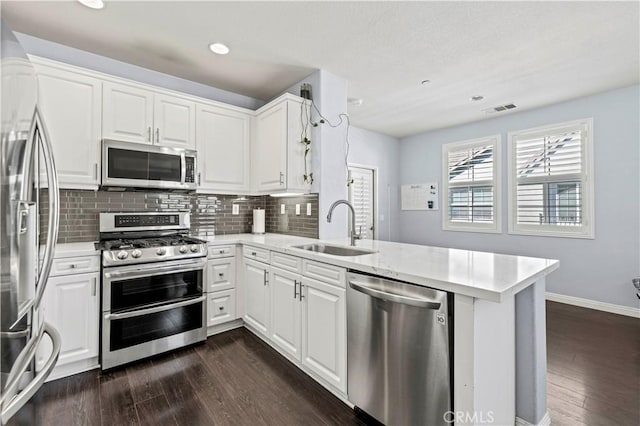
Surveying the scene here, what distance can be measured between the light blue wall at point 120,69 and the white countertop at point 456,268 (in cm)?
243

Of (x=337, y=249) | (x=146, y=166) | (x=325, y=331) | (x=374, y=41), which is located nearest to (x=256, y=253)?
(x=337, y=249)

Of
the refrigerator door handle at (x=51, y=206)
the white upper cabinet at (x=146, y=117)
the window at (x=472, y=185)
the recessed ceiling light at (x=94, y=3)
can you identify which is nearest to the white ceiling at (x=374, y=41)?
the recessed ceiling light at (x=94, y=3)

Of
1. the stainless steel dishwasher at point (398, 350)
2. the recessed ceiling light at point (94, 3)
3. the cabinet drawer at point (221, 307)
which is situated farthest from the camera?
the cabinet drawer at point (221, 307)

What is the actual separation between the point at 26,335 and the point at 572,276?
505 cm

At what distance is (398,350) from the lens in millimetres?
1496

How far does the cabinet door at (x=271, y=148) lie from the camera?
3.02 metres

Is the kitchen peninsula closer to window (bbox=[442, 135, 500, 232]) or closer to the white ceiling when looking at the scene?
the white ceiling

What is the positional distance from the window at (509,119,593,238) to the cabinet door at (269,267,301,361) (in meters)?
3.63

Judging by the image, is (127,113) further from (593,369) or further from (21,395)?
(593,369)

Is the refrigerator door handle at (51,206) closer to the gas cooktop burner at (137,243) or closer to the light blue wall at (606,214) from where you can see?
the gas cooktop burner at (137,243)

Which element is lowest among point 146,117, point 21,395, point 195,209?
point 21,395

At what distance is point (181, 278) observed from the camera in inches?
103

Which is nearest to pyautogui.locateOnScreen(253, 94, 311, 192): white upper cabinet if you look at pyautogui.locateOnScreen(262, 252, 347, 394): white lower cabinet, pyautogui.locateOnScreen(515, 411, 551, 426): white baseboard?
pyautogui.locateOnScreen(262, 252, 347, 394): white lower cabinet

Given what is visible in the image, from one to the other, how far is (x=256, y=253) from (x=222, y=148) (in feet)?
4.29
